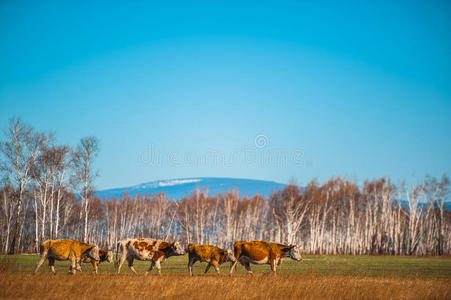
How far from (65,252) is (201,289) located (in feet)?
27.1

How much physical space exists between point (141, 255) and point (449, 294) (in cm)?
1364

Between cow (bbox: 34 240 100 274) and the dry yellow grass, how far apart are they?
12.7 feet

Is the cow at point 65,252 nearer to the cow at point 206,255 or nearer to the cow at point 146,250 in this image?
the cow at point 146,250

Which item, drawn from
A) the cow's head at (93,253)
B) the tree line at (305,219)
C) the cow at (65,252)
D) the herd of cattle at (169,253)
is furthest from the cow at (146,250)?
the tree line at (305,219)

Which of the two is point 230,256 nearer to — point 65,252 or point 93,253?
point 93,253

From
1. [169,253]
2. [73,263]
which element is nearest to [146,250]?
[169,253]

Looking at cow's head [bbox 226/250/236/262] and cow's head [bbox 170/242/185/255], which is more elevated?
cow's head [bbox 170/242/185/255]

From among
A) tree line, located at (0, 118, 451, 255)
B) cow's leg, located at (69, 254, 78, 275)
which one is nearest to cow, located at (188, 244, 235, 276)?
cow's leg, located at (69, 254, 78, 275)

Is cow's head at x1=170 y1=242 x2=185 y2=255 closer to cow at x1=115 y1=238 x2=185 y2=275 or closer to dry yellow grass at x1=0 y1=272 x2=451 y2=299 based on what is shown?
cow at x1=115 y1=238 x2=185 y2=275

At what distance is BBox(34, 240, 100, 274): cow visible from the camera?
1874 cm

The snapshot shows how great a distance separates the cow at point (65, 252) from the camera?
18741 mm

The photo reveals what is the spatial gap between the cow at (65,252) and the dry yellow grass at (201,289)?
387 cm

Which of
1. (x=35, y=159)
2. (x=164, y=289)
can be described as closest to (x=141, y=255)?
(x=164, y=289)

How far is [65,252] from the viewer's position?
62.7 feet
